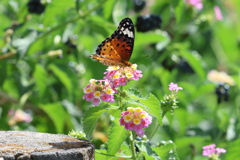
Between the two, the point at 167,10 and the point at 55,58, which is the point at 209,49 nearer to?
the point at 167,10

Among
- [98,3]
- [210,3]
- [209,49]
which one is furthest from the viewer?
[209,49]

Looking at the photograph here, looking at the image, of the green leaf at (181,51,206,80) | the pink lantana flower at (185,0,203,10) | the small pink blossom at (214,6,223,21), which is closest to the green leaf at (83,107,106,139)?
the green leaf at (181,51,206,80)

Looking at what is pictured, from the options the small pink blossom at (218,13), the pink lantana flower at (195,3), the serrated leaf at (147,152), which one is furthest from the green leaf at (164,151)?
the small pink blossom at (218,13)

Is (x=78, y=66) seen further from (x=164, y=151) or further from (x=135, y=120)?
(x=135, y=120)

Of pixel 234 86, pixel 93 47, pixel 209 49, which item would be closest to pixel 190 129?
pixel 234 86

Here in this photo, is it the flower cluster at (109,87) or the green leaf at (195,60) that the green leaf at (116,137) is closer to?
the flower cluster at (109,87)

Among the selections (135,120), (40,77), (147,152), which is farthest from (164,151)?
(40,77)
